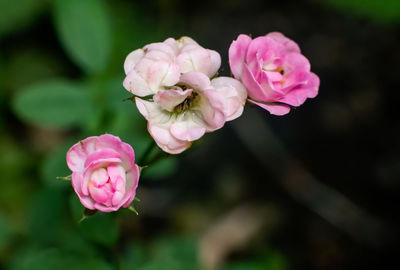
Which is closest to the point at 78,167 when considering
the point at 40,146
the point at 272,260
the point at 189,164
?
the point at 272,260

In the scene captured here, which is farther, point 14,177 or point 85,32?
point 14,177

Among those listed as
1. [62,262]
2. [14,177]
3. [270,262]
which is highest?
[62,262]

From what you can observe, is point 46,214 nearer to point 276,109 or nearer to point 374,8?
point 276,109

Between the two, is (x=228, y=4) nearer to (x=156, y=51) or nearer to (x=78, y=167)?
(x=156, y=51)

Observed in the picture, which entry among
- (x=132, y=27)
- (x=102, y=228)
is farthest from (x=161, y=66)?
(x=132, y=27)

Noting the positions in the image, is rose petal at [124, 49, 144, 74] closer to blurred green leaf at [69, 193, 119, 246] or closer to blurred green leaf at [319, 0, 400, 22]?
blurred green leaf at [69, 193, 119, 246]

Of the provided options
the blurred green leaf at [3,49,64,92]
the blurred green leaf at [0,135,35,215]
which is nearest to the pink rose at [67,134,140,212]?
the blurred green leaf at [0,135,35,215]

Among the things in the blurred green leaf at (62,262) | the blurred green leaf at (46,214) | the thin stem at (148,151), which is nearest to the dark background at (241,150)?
the blurred green leaf at (46,214)
